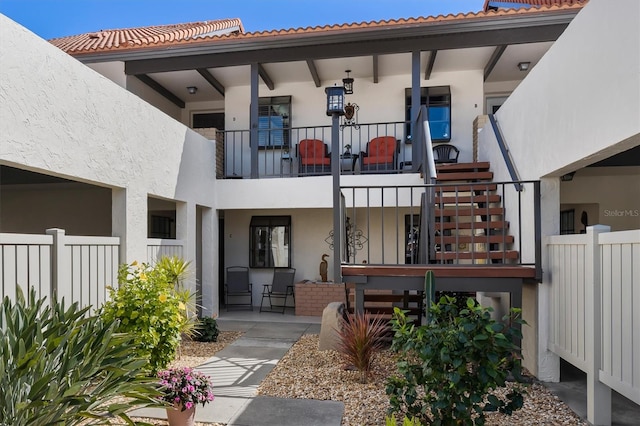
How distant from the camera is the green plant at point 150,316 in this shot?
4.33 metres

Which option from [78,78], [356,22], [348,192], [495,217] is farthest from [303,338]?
[356,22]

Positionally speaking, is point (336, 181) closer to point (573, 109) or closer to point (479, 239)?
point (479, 239)

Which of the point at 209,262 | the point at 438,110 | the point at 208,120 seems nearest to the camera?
the point at 209,262

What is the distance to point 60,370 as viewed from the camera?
2.57m

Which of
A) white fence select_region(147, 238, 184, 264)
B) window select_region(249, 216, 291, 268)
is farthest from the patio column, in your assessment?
white fence select_region(147, 238, 184, 264)

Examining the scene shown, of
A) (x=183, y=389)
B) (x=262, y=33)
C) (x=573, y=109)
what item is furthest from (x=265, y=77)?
(x=183, y=389)

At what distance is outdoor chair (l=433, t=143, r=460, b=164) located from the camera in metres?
9.41

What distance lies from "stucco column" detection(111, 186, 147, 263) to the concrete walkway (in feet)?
6.08

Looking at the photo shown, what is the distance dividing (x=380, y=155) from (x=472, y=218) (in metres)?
4.03

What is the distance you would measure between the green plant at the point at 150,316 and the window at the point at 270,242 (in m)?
5.62

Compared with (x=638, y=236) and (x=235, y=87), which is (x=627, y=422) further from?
(x=235, y=87)

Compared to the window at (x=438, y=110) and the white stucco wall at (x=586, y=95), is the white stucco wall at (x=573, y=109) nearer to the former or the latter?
the white stucco wall at (x=586, y=95)

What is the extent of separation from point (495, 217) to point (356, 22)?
448cm

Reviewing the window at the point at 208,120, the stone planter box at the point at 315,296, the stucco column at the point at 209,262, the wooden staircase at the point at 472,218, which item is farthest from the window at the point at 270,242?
the wooden staircase at the point at 472,218
